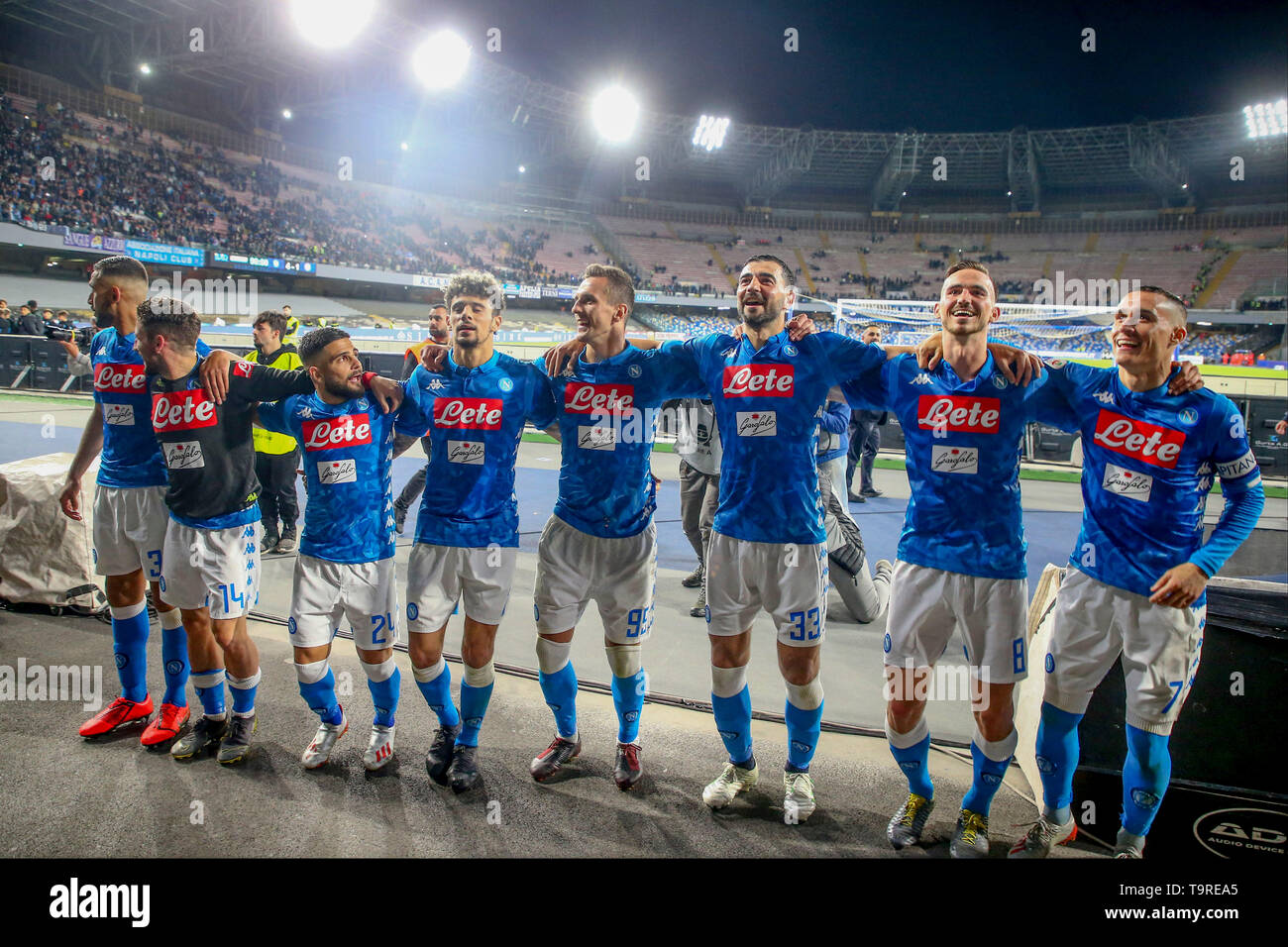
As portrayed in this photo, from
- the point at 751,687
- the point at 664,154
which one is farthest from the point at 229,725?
the point at 664,154

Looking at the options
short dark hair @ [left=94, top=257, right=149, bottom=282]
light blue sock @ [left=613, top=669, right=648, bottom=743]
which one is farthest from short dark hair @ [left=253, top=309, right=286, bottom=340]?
light blue sock @ [left=613, top=669, right=648, bottom=743]

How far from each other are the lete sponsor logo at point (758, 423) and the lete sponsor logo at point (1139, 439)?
122 cm

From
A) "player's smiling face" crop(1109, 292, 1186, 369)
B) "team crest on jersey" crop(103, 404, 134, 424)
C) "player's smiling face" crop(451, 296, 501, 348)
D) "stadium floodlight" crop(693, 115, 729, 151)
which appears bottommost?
"team crest on jersey" crop(103, 404, 134, 424)

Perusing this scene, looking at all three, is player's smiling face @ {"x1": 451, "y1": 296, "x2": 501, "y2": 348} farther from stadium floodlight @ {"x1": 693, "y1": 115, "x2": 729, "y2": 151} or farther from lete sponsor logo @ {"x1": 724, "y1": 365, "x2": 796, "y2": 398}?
stadium floodlight @ {"x1": 693, "y1": 115, "x2": 729, "y2": 151}

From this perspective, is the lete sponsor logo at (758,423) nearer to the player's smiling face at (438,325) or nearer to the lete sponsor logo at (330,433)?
the lete sponsor logo at (330,433)

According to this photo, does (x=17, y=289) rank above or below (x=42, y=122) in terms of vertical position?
below

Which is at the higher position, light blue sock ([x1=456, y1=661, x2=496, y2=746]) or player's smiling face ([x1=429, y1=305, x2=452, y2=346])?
player's smiling face ([x1=429, y1=305, x2=452, y2=346])

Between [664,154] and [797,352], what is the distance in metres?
47.4

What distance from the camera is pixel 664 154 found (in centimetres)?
4609

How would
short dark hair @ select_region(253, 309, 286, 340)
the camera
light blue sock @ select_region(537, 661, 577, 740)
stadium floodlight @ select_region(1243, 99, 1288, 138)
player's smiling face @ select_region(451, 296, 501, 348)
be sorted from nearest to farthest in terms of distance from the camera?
player's smiling face @ select_region(451, 296, 501, 348) < light blue sock @ select_region(537, 661, 577, 740) < short dark hair @ select_region(253, 309, 286, 340) < the camera < stadium floodlight @ select_region(1243, 99, 1288, 138)

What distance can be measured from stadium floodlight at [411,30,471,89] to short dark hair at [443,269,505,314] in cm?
3615

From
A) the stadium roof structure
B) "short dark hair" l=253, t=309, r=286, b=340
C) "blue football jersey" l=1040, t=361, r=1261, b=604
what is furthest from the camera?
the stadium roof structure

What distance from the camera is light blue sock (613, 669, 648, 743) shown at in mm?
3305
